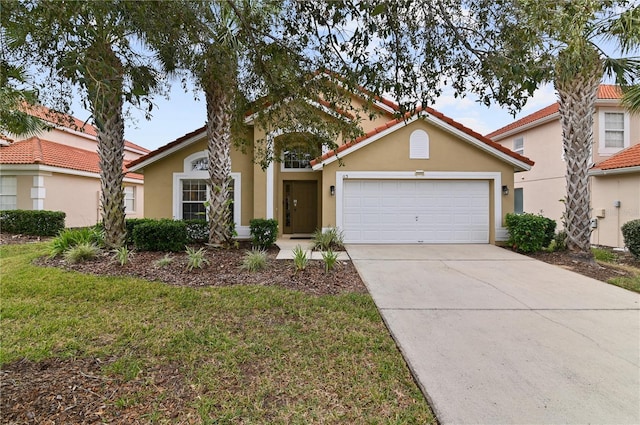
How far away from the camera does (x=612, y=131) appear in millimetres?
15391

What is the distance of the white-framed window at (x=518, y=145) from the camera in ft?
63.9

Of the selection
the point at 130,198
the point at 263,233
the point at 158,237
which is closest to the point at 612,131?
the point at 263,233

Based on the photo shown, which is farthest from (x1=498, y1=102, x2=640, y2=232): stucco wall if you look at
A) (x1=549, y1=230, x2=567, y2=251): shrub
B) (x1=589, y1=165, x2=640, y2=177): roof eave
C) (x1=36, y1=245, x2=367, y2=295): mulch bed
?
(x1=36, y1=245, x2=367, y2=295): mulch bed

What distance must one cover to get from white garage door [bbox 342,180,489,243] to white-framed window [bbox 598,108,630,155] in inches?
309

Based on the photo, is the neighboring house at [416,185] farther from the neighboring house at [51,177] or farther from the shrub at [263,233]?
the neighboring house at [51,177]

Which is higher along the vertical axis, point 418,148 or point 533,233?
point 418,148

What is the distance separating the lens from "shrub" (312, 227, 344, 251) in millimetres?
10977

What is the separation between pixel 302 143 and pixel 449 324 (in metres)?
4.98

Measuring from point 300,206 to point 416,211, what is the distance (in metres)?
4.75

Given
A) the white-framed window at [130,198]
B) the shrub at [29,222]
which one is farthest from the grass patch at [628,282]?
the white-framed window at [130,198]

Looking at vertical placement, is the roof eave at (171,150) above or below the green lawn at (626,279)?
above

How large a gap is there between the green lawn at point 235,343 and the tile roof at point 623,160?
12.9 m

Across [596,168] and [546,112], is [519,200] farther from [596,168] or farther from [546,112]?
[596,168]

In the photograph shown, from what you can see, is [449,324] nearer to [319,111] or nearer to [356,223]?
[319,111]
